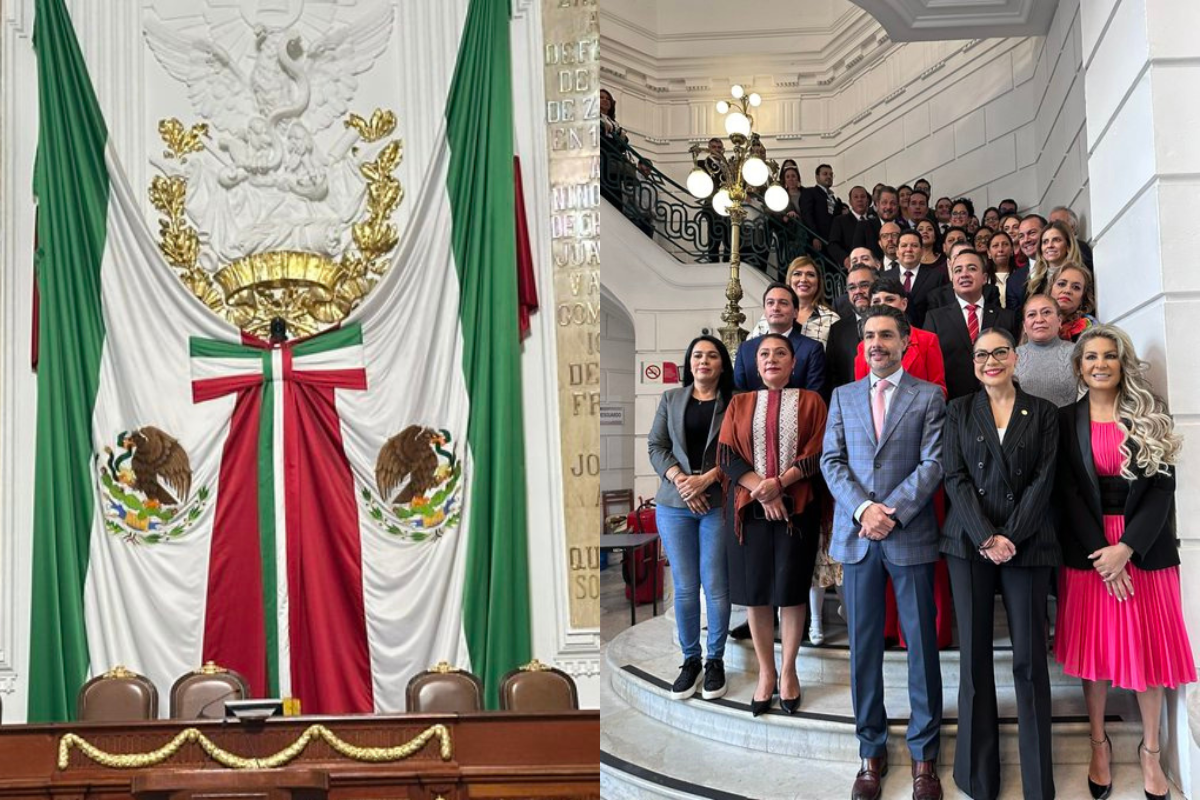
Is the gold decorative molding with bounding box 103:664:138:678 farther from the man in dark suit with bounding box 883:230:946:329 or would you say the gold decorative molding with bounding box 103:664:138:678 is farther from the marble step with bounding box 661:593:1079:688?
the man in dark suit with bounding box 883:230:946:329

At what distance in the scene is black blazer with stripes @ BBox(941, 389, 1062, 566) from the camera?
3.75 m

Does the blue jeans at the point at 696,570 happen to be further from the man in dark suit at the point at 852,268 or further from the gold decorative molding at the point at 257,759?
the gold decorative molding at the point at 257,759

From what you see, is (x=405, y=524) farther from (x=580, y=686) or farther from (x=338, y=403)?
(x=580, y=686)

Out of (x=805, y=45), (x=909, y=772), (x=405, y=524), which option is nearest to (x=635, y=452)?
(x=405, y=524)

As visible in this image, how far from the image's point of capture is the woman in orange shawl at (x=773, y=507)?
432 cm

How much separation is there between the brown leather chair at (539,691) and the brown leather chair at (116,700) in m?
2.08

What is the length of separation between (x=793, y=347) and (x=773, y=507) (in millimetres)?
906

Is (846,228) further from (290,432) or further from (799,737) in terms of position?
(799,737)

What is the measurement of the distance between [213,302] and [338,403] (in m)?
1.03

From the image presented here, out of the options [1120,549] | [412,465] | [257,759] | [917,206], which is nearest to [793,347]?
[1120,549]

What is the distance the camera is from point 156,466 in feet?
19.5

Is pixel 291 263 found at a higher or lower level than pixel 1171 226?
higher

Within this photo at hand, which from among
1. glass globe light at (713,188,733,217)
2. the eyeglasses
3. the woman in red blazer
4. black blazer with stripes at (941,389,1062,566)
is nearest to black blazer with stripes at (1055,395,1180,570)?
black blazer with stripes at (941,389,1062,566)

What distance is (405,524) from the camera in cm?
595
